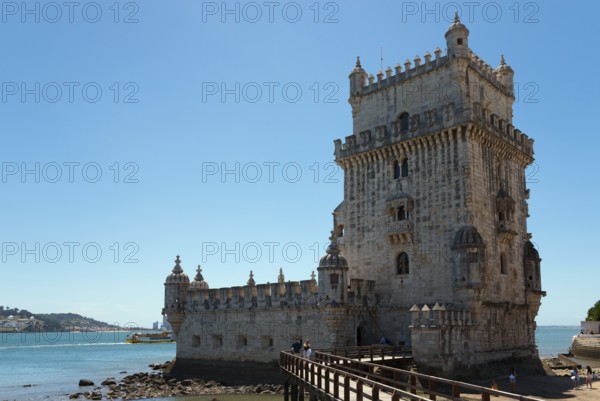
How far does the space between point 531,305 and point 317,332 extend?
14.6m

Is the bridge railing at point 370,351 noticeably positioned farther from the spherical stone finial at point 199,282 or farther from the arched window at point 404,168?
the spherical stone finial at point 199,282

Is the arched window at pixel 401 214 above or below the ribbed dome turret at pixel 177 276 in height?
above

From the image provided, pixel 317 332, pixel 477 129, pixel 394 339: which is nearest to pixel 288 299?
pixel 317 332

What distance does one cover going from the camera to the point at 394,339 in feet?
122

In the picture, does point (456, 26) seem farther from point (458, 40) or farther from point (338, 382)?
point (338, 382)

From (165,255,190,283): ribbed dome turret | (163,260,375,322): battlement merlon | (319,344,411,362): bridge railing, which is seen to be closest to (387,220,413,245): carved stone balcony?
(163,260,375,322): battlement merlon

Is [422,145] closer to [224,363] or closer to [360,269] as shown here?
[360,269]

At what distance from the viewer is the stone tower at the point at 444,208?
33906 mm

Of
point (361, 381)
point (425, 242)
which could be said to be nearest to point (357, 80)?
point (425, 242)

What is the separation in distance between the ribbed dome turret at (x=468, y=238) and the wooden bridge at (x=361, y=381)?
22.1 ft

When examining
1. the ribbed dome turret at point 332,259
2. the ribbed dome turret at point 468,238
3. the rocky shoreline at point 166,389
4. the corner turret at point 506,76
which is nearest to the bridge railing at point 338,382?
the ribbed dome turret at point 332,259

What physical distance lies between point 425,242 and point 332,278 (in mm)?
5994

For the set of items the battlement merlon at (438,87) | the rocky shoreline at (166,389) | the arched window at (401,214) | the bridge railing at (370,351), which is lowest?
Answer: the rocky shoreline at (166,389)

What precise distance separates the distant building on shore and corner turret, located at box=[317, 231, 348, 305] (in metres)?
0.06
